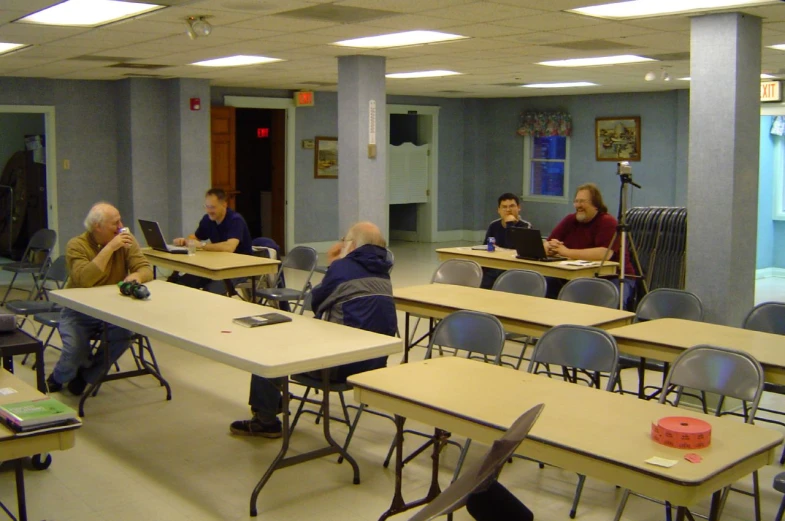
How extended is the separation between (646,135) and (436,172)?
389 centimetres

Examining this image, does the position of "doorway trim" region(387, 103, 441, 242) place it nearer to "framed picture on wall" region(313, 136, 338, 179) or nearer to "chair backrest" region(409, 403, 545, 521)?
"framed picture on wall" region(313, 136, 338, 179)

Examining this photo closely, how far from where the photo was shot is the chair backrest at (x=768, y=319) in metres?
5.12

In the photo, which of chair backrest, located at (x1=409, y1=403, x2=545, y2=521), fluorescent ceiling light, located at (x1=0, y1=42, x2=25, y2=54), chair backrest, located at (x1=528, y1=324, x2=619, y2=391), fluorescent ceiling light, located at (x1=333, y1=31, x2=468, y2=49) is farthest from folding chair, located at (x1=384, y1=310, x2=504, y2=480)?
fluorescent ceiling light, located at (x1=0, y1=42, x2=25, y2=54)

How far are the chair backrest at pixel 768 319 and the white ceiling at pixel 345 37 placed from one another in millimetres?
1947

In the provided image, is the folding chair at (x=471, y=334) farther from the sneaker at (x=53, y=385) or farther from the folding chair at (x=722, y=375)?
the sneaker at (x=53, y=385)

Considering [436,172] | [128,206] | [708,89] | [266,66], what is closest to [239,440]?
[708,89]

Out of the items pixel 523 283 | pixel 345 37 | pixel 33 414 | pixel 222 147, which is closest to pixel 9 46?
pixel 345 37

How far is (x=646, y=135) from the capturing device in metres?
13.9

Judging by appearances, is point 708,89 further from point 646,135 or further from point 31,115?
point 31,115

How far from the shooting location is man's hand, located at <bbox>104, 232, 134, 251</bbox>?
19.8 feet

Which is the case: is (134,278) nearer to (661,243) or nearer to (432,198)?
(661,243)

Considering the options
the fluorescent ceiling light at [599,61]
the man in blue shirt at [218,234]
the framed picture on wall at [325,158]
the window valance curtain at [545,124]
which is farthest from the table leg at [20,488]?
the window valance curtain at [545,124]

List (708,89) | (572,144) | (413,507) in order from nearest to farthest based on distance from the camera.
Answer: (413,507)
(708,89)
(572,144)

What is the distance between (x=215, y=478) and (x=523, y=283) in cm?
269
